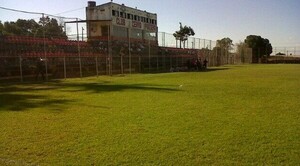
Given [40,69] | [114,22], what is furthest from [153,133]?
[114,22]

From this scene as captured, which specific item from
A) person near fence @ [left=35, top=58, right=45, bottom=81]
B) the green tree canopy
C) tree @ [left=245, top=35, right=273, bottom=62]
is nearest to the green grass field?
person near fence @ [left=35, top=58, right=45, bottom=81]

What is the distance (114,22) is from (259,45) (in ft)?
184

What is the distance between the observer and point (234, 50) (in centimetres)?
7225

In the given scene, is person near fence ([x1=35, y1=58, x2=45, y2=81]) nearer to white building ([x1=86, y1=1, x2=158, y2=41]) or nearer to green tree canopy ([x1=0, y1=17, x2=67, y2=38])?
green tree canopy ([x1=0, y1=17, x2=67, y2=38])

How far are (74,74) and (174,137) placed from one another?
905 inches

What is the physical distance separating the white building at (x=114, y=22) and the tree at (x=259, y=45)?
45.5 metres

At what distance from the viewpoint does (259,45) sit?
86.8 m

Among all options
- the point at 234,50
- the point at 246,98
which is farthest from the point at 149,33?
the point at 246,98

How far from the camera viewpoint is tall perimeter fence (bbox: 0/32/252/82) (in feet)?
77.5

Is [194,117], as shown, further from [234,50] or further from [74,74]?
[234,50]

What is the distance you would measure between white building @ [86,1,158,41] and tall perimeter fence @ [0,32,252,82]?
4.42ft

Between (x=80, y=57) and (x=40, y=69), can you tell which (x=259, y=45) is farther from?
(x=40, y=69)

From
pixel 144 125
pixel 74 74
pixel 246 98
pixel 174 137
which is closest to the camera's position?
pixel 174 137

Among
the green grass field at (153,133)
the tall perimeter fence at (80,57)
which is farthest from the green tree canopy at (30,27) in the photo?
the green grass field at (153,133)
